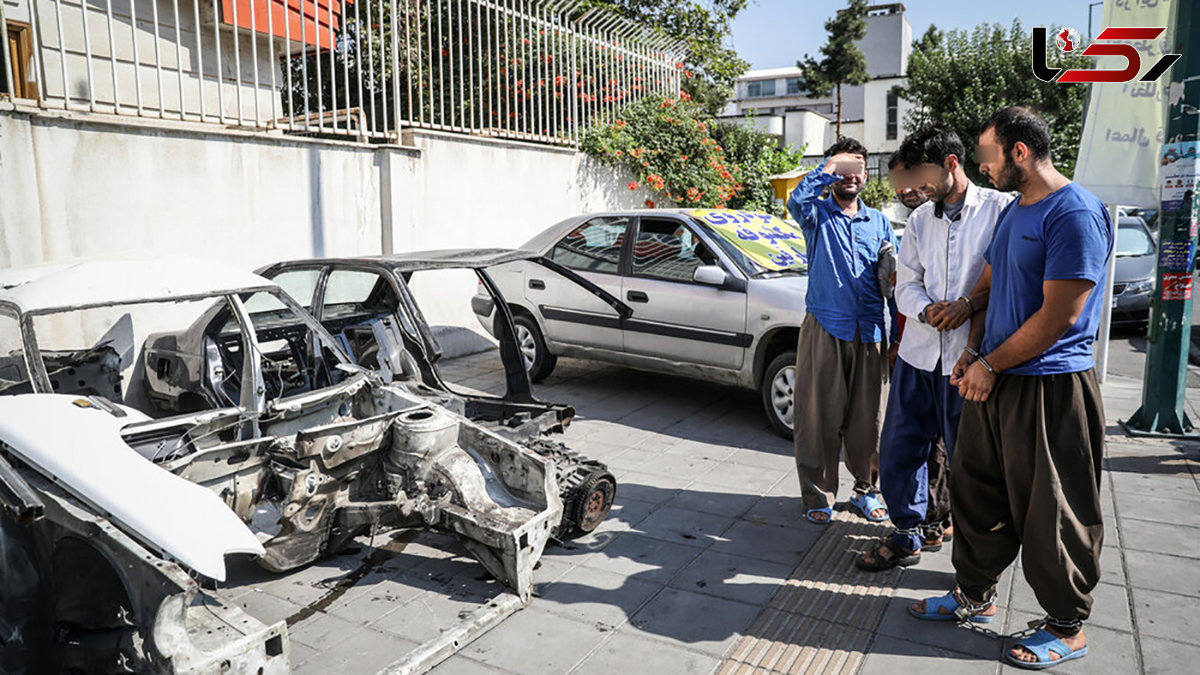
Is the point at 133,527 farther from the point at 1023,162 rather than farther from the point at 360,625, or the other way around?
the point at 1023,162

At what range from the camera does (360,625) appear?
11.9 feet

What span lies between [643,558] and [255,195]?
5.44 m

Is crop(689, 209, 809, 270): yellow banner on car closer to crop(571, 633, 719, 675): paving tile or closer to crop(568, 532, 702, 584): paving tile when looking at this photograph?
crop(568, 532, 702, 584): paving tile

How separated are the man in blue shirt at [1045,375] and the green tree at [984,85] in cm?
2518

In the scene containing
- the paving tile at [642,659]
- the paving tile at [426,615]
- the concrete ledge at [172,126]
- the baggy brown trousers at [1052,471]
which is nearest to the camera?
the baggy brown trousers at [1052,471]

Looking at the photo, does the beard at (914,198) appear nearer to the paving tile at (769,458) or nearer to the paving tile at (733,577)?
the paving tile at (733,577)

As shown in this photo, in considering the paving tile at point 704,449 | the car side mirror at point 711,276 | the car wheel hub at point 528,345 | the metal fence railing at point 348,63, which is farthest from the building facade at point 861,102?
the paving tile at point 704,449

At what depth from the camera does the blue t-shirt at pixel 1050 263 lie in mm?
2916

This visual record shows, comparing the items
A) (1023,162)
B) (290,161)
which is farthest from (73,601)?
(290,161)

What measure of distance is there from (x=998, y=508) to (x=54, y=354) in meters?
4.77

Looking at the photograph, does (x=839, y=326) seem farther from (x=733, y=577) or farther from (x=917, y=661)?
(x=917, y=661)

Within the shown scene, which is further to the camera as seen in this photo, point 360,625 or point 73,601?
point 360,625

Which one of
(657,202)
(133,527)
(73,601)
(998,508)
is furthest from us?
(657,202)

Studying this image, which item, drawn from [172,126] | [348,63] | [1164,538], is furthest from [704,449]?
[348,63]
